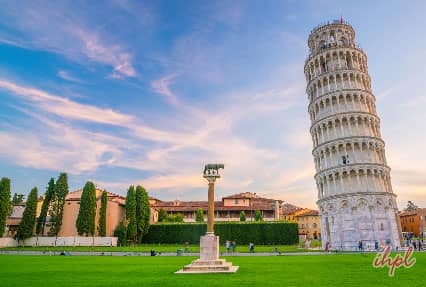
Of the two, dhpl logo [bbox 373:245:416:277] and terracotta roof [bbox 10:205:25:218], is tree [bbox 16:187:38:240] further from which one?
dhpl logo [bbox 373:245:416:277]

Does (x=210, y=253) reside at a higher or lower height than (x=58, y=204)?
lower

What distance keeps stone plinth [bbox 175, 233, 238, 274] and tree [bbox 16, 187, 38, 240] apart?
45.5 metres

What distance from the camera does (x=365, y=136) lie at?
5028 cm

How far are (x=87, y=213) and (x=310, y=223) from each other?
7686cm

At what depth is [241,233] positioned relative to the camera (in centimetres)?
5891

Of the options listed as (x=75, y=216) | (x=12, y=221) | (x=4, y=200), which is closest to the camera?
(x=4, y=200)

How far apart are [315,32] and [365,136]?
80.9 feet

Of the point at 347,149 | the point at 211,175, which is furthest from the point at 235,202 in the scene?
the point at 211,175

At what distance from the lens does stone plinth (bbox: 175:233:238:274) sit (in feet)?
60.3

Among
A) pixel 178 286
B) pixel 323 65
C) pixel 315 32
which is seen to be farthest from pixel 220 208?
pixel 178 286

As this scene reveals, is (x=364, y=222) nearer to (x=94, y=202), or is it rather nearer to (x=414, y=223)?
(x=94, y=202)

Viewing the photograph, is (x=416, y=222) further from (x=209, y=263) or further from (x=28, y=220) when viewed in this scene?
(x=28, y=220)

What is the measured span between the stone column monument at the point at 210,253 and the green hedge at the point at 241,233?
3798cm

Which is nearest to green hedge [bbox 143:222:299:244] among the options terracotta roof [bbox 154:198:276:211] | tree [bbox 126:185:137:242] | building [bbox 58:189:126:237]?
tree [bbox 126:185:137:242]
